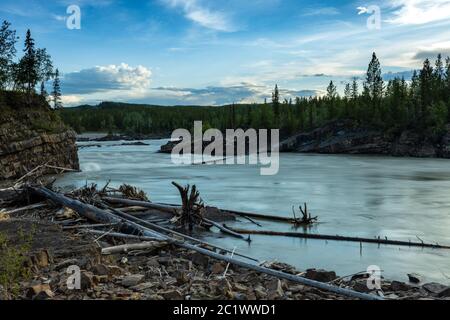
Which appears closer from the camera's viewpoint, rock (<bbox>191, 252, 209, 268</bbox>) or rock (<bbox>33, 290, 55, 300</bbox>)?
rock (<bbox>33, 290, 55, 300</bbox>)

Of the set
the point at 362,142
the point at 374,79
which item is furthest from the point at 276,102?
the point at 362,142

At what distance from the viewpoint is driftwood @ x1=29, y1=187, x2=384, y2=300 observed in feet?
32.0

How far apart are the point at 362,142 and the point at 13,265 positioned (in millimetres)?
91856

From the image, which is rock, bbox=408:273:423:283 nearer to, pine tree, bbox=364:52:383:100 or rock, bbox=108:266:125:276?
rock, bbox=108:266:125:276

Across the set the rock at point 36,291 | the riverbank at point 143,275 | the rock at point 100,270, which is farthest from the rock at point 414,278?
the rock at point 36,291

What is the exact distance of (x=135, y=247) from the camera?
13.2 metres

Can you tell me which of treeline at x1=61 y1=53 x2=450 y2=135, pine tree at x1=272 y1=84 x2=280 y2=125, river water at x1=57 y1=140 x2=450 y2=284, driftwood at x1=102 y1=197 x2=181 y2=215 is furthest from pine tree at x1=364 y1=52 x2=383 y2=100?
driftwood at x1=102 y1=197 x2=181 y2=215

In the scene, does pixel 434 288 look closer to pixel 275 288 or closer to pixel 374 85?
pixel 275 288

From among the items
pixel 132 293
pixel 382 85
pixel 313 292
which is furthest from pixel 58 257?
pixel 382 85

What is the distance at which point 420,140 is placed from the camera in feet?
291

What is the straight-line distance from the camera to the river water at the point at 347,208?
15062mm

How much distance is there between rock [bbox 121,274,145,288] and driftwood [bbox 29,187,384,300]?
2380mm

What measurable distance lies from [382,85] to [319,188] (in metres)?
94.2
